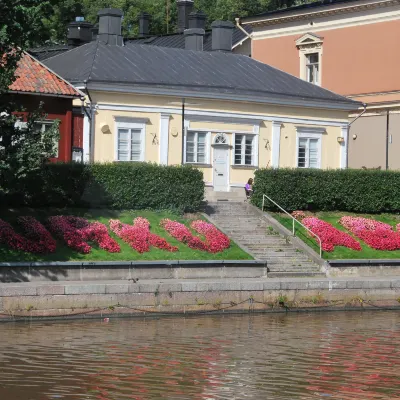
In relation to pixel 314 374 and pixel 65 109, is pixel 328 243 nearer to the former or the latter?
pixel 65 109

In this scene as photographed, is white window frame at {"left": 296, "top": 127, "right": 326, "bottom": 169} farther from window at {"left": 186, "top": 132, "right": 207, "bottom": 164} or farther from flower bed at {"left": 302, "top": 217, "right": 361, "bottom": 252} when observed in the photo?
flower bed at {"left": 302, "top": 217, "right": 361, "bottom": 252}

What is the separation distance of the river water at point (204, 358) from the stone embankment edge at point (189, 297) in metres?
0.52

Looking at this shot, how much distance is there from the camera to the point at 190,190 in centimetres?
4159

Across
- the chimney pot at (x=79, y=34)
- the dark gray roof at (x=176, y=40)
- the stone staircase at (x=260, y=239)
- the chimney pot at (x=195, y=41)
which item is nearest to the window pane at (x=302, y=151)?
the stone staircase at (x=260, y=239)

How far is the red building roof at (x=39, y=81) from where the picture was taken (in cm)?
4269

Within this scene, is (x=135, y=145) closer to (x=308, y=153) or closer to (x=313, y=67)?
(x=308, y=153)

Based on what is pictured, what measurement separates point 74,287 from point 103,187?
32.6 feet

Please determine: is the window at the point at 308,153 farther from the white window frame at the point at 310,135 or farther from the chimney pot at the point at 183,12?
the chimney pot at the point at 183,12

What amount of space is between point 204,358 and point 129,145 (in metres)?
22.2

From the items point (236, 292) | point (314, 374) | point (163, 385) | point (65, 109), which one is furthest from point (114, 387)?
point (65, 109)

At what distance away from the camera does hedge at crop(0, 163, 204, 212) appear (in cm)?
3819

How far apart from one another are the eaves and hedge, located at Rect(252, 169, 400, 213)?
5378 millimetres

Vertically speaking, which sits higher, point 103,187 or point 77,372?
point 103,187

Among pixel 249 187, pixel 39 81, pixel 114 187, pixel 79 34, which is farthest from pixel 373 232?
pixel 79 34
